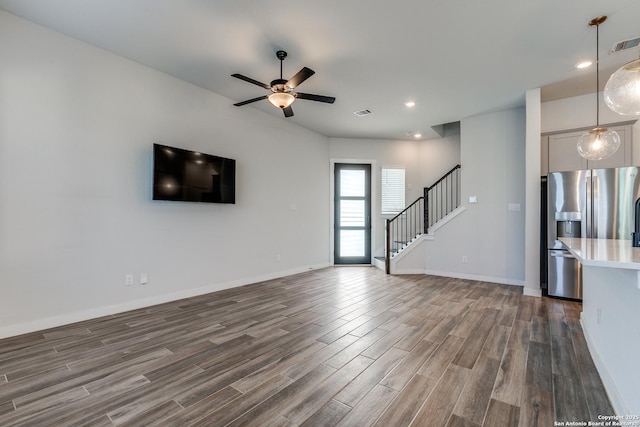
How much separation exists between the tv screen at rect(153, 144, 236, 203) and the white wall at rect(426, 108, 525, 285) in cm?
429

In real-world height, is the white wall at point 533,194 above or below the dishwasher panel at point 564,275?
above

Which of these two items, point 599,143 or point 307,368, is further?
point 599,143

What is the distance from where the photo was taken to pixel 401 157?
7.28 meters

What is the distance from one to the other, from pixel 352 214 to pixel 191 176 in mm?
4062

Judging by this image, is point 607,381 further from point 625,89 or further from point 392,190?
point 392,190

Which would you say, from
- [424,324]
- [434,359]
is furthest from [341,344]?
[424,324]

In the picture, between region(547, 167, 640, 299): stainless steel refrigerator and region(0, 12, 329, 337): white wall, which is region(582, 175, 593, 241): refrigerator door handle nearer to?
region(547, 167, 640, 299): stainless steel refrigerator

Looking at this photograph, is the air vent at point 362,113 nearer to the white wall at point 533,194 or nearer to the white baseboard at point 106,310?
the white wall at point 533,194

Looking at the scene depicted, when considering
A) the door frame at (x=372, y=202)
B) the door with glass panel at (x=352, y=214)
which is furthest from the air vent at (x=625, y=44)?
the door with glass panel at (x=352, y=214)

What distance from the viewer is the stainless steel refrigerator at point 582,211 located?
3.87 metres

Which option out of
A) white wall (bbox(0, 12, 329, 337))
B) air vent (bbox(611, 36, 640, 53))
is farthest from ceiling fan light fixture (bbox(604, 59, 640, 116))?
white wall (bbox(0, 12, 329, 337))

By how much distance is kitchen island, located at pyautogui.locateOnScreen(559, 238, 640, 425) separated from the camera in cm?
142

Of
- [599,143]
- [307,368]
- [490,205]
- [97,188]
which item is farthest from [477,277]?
[97,188]

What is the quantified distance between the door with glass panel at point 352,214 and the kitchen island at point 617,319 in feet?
15.9
